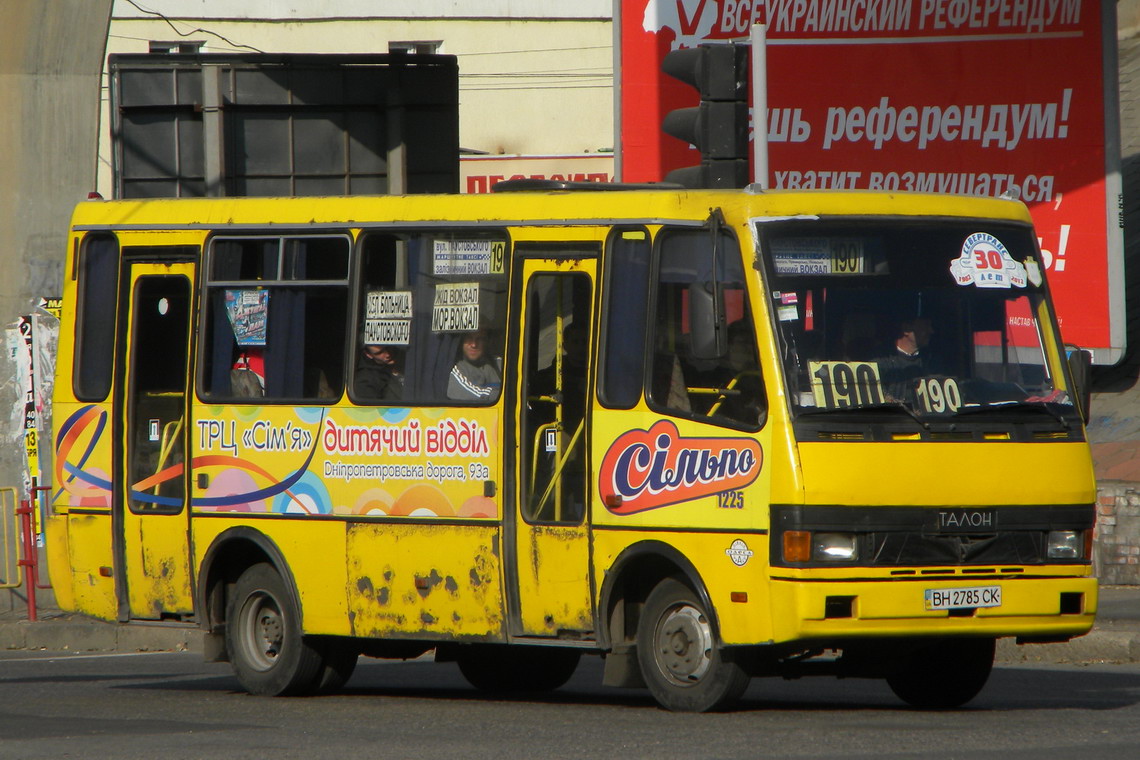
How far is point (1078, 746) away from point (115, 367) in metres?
6.33

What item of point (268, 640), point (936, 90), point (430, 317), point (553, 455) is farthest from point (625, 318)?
point (936, 90)

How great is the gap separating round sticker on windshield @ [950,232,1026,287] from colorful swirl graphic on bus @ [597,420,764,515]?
4.84 ft

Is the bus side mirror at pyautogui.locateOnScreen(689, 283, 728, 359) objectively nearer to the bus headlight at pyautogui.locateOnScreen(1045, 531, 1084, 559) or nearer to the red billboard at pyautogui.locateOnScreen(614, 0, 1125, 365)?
the bus headlight at pyautogui.locateOnScreen(1045, 531, 1084, 559)

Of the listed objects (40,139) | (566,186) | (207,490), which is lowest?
(207,490)

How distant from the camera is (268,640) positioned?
12352 millimetres

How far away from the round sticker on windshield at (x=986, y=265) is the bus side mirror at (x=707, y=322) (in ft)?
4.10

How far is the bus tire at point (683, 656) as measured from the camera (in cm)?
1025

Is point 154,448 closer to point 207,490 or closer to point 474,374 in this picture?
point 207,490

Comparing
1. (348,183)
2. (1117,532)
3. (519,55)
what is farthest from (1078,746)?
(519,55)

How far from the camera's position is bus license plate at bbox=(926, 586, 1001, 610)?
10008mm

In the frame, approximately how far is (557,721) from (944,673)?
2.11 m

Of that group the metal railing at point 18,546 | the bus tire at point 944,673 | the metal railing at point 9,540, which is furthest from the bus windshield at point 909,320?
the metal railing at point 9,540

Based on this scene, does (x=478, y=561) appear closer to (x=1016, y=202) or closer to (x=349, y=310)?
(x=349, y=310)

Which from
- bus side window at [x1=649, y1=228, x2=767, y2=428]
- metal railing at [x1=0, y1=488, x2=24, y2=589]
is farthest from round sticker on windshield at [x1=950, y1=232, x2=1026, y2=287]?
metal railing at [x1=0, y1=488, x2=24, y2=589]
